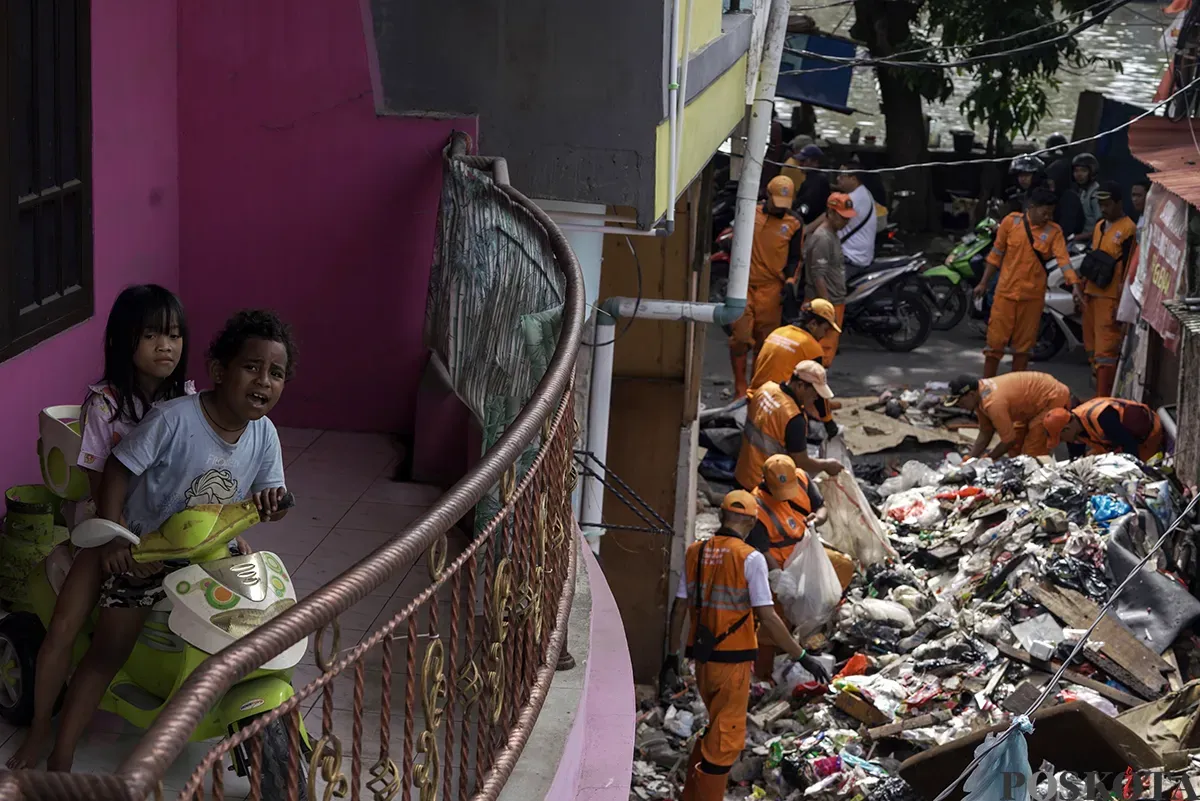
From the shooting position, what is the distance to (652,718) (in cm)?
907

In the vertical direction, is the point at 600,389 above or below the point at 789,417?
above

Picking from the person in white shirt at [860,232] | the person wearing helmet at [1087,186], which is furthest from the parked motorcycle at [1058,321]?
the person in white shirt at [860,232]

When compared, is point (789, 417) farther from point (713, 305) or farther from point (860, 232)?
point (860, 232)

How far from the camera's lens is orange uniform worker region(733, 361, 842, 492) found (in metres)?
9.90

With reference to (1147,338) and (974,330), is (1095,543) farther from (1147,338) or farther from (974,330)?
(974,330)

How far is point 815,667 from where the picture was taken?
29.7 ft

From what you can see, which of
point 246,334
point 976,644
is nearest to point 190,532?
point 246,334

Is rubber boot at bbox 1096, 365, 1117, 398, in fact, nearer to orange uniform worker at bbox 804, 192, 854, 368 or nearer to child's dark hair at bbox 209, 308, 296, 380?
orange uniform worker at bbox 804, 192, 854, 368

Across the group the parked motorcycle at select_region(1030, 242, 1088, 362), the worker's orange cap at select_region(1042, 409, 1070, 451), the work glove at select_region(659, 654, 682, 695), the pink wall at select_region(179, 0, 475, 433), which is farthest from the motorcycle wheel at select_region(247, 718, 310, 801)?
the parked motorcycle at select_region(1030, 242, 1088, 362)

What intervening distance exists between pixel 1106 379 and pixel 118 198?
10.3 meters

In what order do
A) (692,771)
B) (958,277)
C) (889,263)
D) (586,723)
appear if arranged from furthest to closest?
(958,277) → (889,263) → (692,771) → (586,723)

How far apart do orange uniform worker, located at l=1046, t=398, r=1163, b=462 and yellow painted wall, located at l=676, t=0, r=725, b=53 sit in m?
5.02

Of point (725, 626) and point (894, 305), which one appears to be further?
point (894, 305)

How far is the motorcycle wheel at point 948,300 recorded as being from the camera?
15.5m
